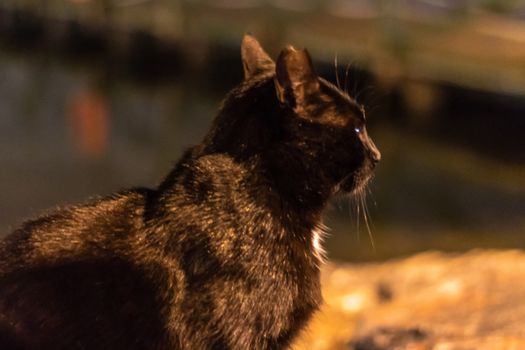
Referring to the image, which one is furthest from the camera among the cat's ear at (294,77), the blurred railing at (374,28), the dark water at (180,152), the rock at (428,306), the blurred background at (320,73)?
the blurred railing at (374,28)

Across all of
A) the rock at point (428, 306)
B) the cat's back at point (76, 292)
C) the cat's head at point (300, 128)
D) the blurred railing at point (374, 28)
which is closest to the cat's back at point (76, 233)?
the cat's back at point (76, 292)

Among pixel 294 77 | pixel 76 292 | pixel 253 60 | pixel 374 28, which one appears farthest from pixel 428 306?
pixel 374 28

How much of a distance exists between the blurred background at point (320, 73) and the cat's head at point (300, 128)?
11.3 feet

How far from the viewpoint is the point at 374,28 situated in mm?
10484

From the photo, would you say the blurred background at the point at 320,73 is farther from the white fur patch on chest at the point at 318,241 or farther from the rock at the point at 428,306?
the white fur patch on chest at the point at 318,241

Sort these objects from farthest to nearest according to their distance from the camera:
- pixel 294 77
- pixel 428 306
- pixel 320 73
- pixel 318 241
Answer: pixel 320 73 → pixel 428 306 → pixel 318 241 → pixel 294 77

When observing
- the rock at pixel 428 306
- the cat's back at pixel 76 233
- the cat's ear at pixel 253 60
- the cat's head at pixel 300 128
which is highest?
the cat's ear at pixel 253 60

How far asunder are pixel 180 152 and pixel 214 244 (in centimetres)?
540

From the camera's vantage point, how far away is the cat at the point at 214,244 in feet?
8.05

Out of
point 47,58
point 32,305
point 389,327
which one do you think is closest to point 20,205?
point 389,327

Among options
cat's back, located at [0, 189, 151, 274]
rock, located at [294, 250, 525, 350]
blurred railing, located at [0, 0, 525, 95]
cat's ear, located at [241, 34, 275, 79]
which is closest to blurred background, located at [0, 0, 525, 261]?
blurred railing, located at [0, 0, 525, 95]

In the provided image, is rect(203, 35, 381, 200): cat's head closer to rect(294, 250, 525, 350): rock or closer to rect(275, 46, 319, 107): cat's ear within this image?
rect(275, 46, 319, 107): cat's ear

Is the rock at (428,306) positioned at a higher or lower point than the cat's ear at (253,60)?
lower

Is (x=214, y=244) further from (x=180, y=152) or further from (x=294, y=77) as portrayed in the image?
(x=180, y=152)
